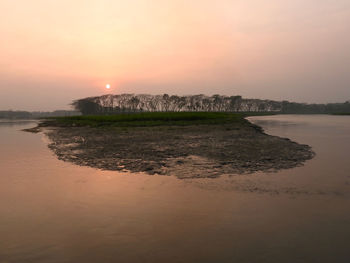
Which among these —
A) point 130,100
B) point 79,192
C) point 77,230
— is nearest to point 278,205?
point 77,230

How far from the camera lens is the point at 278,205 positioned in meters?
Answer: 8.36

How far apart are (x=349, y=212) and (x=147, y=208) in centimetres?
610

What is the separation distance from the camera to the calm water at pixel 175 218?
558cm

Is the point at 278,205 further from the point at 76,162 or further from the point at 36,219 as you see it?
the point at 76,162

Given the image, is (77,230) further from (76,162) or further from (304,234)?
(76,162)

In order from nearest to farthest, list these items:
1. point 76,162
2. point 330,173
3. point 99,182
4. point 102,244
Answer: point 102,244, point 99,182, point 330,173, point 76,162

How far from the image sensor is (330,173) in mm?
12758

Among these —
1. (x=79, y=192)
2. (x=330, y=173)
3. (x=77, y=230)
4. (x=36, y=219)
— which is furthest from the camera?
(x=330, y=173)

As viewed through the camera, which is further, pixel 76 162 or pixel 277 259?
pixel 76 162

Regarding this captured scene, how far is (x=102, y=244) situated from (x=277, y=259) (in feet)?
12.5

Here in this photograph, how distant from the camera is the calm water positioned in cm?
558

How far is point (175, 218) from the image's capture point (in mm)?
7492

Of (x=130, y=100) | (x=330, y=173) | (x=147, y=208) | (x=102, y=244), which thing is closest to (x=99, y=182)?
(x=147, y=208)

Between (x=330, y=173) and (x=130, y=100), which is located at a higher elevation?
(x=130, y=100)
